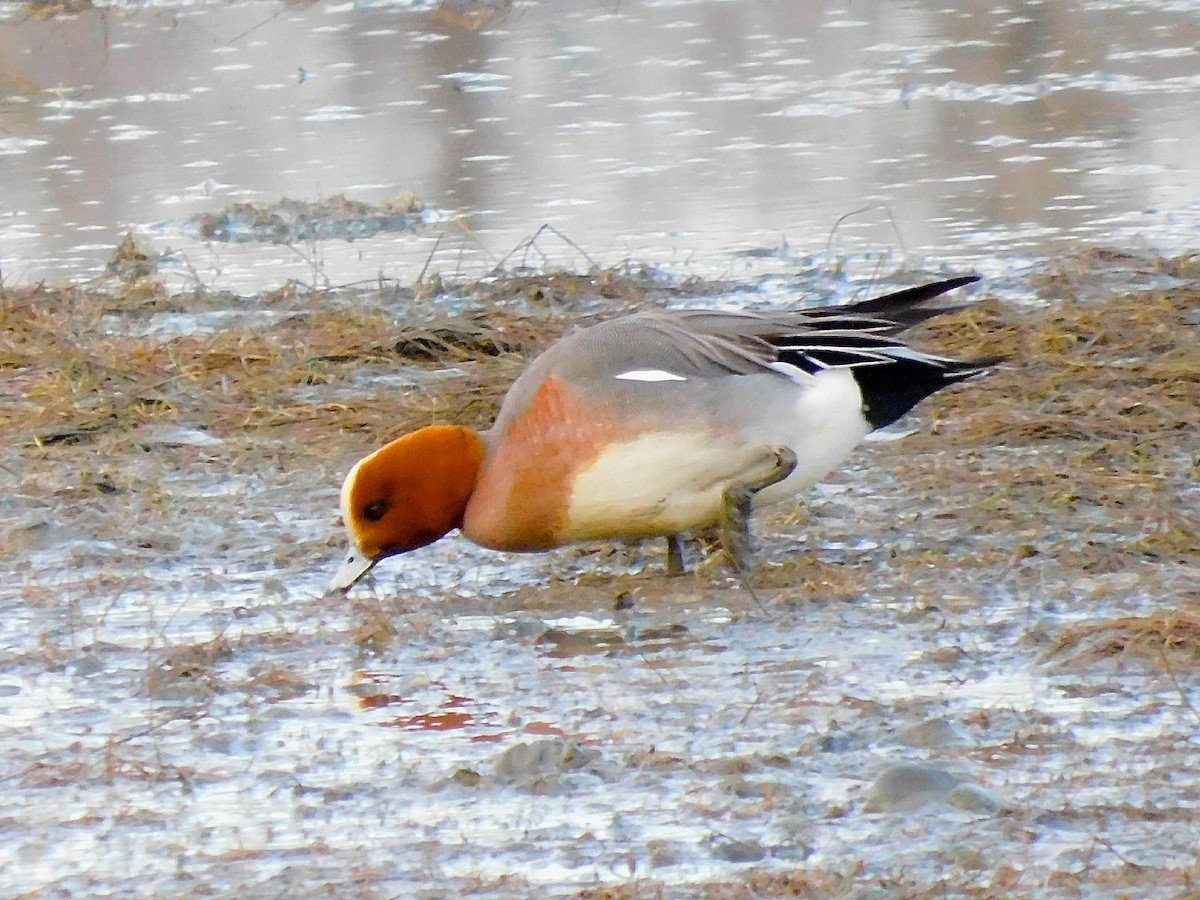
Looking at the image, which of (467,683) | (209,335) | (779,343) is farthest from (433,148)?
(467,683)

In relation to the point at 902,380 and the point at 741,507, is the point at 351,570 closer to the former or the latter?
the point at 741,507

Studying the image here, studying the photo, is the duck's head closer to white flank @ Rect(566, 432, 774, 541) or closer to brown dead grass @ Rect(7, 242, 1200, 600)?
white flank @ Rect(566, 432, 774, 541)

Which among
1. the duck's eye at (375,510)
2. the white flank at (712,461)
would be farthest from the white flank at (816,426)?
the duck's eye at (375,510)

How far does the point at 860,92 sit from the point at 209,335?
4.97 m

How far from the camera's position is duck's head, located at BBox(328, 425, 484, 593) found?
4.07 meters

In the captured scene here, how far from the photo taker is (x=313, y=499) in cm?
487

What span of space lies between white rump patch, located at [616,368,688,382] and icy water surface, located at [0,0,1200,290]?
2.82 m

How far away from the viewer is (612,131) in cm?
967

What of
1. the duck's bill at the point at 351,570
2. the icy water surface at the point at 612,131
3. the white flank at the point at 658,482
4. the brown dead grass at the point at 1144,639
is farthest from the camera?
the icy water surface at the point at 612,131

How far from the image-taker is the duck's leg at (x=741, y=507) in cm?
411

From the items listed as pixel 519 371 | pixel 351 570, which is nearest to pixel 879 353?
pixel 351 570

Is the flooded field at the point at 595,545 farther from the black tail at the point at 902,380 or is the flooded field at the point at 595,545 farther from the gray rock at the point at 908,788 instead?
the black tail at the point at 902,380

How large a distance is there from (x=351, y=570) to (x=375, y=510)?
128mm

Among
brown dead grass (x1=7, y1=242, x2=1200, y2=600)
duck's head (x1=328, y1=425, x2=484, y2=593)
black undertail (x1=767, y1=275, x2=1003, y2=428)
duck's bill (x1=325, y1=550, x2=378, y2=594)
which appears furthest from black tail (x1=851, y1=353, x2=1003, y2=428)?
duck's bill (x1=325, y1=550, x2=378, y2=594)
